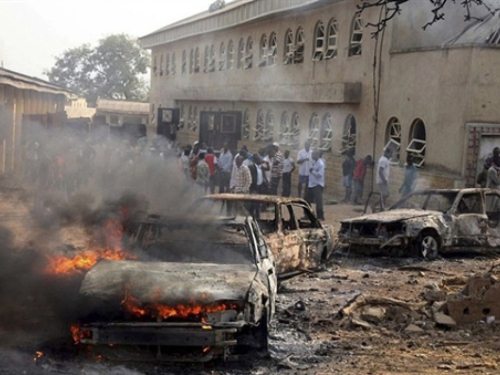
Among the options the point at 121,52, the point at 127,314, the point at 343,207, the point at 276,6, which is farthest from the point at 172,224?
the point at 121,52

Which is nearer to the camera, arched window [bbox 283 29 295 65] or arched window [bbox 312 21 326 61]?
arched window [bbox 312 21 326 61]

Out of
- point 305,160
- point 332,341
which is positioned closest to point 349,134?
point 305,160

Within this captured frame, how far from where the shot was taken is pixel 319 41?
28.9 metres

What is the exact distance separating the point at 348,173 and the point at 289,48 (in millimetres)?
8662

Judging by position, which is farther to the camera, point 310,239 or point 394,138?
point 394,138

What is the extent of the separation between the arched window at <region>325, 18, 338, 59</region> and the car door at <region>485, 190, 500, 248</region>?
1261cm

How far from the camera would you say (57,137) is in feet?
90.9

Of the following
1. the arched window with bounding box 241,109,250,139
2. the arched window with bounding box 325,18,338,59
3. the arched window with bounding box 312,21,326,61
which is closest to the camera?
the arched window with bounding box 325,18,338,59

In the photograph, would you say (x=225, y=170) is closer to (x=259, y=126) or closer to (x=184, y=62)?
(x=259, y=126)

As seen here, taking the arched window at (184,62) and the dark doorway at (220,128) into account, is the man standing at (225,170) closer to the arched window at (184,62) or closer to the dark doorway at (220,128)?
the dark doorway at (220,128)

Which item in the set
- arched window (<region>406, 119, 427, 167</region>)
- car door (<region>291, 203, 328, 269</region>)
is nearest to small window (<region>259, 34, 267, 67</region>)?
arched window (<region>406, 119, 427, 167</region>)

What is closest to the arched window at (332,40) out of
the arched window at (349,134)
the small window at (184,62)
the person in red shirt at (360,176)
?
the arched window at (349,134)

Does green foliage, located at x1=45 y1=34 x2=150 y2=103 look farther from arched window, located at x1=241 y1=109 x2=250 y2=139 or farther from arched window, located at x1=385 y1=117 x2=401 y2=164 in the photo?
arched window, located at x1=385 y1=117 x2=401 y2=164

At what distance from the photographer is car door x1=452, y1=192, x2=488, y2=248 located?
1477cm
